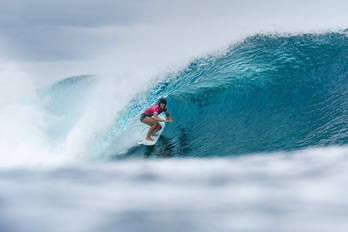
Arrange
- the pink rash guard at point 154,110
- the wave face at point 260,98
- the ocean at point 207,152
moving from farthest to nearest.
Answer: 1. the pink rash guard at point 154,110
2. the wave face at point 260,98
3. the ocean at point 207,152

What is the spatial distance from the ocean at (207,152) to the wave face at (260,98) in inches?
1.8

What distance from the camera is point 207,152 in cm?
607

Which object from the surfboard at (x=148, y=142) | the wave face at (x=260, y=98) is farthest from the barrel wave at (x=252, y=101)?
the surfboard at (x=148, y=142)

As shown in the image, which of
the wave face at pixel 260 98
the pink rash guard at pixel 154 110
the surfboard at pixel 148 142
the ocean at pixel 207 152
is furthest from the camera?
the surfboard at pixel 148 142

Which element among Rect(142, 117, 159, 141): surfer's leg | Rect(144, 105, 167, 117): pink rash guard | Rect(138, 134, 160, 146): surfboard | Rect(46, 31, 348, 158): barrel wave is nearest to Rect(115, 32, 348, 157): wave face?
Rect(46, 31, 348, 158): barrel wave

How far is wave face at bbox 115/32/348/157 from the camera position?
20.2ft

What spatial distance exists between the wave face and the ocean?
0.05 m

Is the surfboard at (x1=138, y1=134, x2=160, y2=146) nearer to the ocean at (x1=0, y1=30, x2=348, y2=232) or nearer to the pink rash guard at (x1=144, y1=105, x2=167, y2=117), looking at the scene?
the ocean at (x1=0, y1=30, x2=348, y2=232)

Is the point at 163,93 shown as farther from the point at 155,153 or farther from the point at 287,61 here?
the point at 287,61

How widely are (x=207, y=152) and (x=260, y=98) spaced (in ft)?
10.5

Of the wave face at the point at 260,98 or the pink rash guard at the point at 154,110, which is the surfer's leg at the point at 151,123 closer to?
the pink rash guard at the point at 154,110

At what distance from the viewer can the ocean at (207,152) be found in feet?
12.1

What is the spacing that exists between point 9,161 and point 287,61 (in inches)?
346

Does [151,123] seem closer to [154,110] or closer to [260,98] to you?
[154,110]
